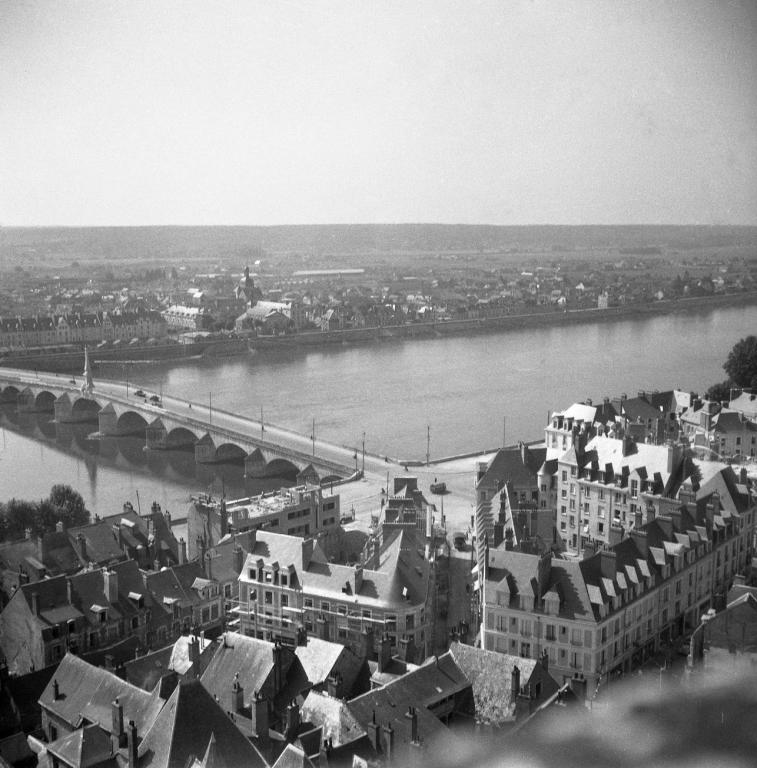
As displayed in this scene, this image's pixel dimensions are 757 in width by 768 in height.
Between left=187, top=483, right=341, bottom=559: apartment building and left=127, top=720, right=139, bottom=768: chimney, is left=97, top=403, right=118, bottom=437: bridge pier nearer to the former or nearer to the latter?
left=187, top=483, right=341, bottom=559: apartment building

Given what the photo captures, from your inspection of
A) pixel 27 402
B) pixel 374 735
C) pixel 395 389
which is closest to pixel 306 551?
pixel 374 735

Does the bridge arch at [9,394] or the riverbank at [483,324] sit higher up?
the riverbank at [483,324]

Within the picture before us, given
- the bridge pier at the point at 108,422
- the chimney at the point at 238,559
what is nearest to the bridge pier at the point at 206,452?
the bridge pier at the point at 108,422

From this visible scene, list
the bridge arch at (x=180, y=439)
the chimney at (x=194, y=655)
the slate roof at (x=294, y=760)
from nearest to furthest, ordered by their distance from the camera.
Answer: the slate roof at (x=294, y=760) → the chimney at (x=194, y=655) → the bridge arch at (x=180, y=439)

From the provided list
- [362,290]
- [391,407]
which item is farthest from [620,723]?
[362,290]

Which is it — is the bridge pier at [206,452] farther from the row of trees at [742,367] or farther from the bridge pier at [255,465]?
the row of trees at [742,367]

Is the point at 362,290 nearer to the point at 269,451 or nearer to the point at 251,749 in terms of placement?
the point at 269,451

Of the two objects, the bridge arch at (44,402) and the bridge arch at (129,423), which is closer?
the bridge arch at (129,423)
